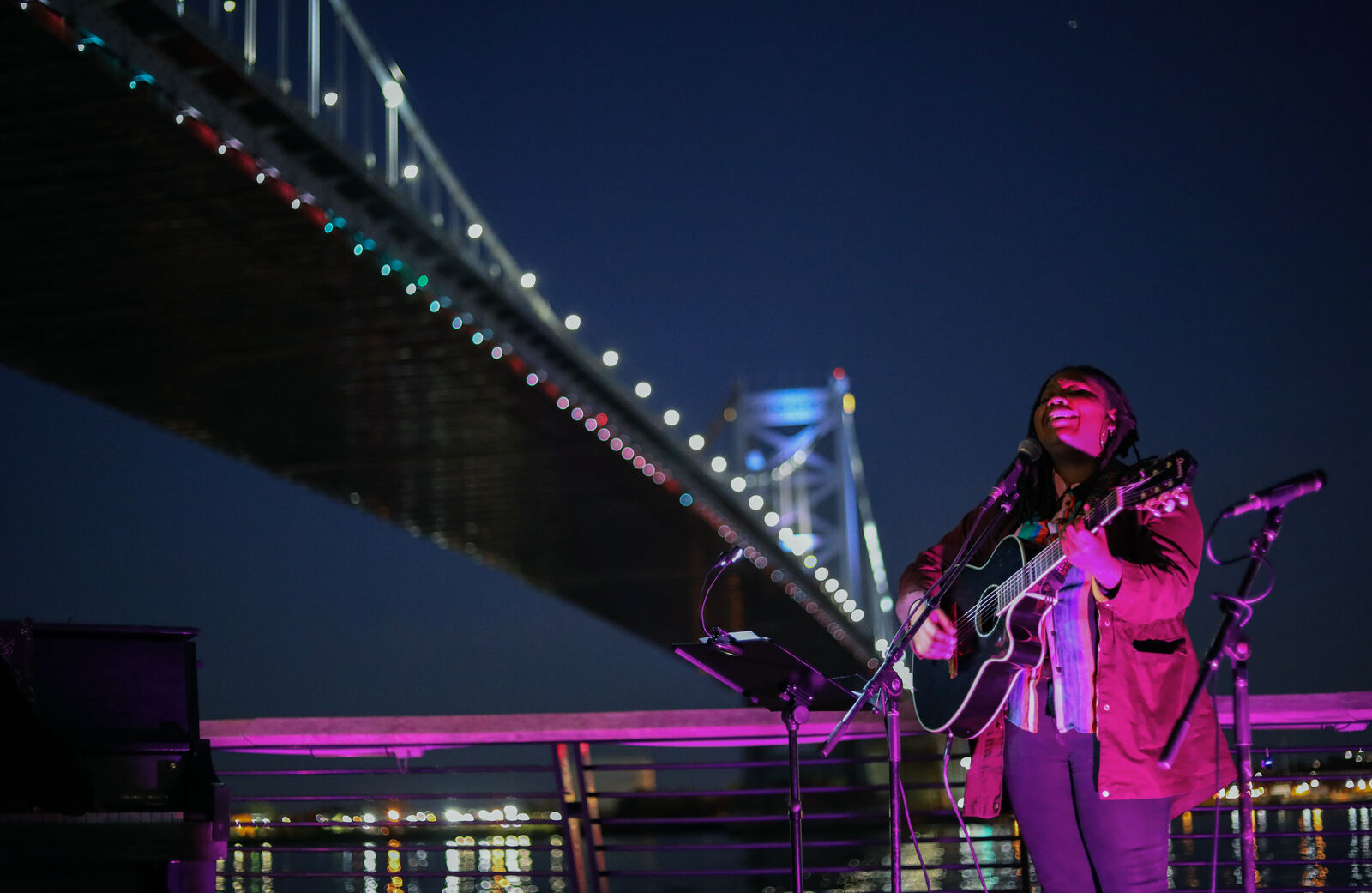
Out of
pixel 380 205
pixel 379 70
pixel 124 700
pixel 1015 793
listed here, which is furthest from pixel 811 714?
pixel 379 70

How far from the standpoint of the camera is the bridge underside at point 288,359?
1023 cm

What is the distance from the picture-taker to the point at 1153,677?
190cm

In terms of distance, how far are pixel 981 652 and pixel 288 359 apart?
566 inches

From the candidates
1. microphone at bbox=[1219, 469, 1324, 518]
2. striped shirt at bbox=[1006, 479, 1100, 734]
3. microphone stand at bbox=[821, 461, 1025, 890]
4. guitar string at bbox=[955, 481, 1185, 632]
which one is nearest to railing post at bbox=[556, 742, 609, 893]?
microphone stand at bbox=[821, 461, 1025, 890]

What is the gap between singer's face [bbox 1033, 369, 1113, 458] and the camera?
6.91 ft

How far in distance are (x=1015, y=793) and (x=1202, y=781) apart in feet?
0.90

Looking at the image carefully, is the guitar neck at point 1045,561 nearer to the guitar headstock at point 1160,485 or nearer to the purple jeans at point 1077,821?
the guitar headstock at point 1160,485

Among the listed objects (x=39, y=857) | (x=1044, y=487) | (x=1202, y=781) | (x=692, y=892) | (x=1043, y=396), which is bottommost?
(x=692, y=892)

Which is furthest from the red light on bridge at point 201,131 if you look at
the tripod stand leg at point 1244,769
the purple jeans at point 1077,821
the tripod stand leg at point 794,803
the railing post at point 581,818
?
the tripod stand leg at point 1244,769

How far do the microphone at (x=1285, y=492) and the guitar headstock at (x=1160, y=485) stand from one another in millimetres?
94

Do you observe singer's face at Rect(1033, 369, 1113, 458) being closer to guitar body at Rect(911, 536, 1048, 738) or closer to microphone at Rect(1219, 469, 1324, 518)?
guitar body at Rect(911, 536, 1048, 738)

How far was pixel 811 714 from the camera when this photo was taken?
9.94 ft

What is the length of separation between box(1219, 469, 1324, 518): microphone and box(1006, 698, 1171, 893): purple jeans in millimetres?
407

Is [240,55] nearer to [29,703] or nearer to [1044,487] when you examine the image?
[29,703]
